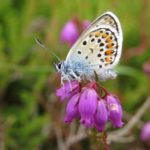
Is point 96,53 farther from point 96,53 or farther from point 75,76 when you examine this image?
point 75,76

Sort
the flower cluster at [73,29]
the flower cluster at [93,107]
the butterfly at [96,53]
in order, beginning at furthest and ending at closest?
the flower cluster at [73,29]
the butterfly at [96,53]
the flower cluster at [93,107]

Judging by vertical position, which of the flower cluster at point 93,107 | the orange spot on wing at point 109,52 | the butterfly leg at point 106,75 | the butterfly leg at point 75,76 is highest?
the orange spot on wing at point 109,52

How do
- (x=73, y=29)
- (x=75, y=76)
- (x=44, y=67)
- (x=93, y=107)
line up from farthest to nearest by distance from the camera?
(x=44, y=67), (x=73, y=29), (x=75, y=76), (x=93, y=107)

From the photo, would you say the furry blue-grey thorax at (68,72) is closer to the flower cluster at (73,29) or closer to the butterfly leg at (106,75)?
the butterfly leg at (106,75)

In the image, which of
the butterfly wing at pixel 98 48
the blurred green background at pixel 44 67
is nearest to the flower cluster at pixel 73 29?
the blurred green background at pixel 44 67

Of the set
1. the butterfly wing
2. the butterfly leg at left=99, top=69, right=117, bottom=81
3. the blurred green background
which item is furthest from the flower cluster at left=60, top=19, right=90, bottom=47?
the butterfly leg at left=99, top=69, right=117, bottom=81

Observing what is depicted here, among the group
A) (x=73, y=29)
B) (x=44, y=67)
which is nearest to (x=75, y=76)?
(x=73, y=29)

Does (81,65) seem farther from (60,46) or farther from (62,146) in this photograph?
(60,46)
